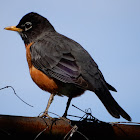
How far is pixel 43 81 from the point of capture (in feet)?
9.58

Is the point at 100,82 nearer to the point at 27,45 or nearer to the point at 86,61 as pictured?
the point at 86,61

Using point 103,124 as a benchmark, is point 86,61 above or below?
above

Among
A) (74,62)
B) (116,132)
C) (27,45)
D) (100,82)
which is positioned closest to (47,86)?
(74,62)

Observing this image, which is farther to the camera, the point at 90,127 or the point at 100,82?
the point at 100,82

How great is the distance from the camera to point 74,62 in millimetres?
2891

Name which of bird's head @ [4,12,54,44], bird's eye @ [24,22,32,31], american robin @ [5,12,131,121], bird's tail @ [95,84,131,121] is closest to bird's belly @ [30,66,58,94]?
american robin @ [5,12,131,121]

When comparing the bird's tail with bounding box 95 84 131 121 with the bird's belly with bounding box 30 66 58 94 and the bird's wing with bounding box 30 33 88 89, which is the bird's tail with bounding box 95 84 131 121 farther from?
the bird's belly with bounding box 30 66 58 94

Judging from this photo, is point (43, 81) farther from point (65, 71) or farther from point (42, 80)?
point (65, 71)

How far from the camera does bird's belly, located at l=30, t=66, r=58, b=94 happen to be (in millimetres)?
2875

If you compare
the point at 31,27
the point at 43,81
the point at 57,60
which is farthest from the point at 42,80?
the point at 31,27

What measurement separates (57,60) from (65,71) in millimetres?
265

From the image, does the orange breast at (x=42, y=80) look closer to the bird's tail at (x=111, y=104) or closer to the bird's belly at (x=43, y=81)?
the bird's belly at (x=43, y=81)

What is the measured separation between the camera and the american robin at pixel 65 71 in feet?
8.54

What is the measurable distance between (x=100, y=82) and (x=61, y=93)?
0.48 meters
